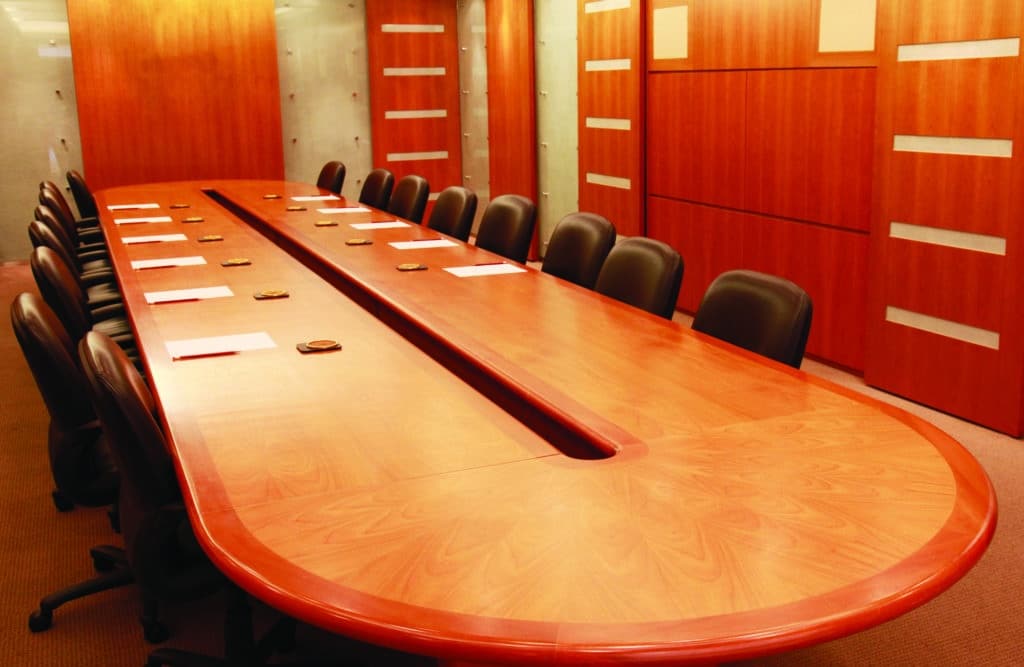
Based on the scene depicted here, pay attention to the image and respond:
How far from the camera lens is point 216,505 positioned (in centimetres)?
206

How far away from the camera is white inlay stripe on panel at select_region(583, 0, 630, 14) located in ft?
23.7

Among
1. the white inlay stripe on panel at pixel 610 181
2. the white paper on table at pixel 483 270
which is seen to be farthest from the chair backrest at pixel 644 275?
the white inlay stripe on panel at pixel 610 181

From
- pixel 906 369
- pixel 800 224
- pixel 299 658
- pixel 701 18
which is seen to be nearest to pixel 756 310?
pixel 299 658

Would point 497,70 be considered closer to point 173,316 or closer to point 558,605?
point 173,316

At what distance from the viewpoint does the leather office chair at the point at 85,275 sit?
4.82 metres

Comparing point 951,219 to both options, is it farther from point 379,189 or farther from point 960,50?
point 379,189

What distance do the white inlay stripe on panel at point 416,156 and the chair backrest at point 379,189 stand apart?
2.76 m

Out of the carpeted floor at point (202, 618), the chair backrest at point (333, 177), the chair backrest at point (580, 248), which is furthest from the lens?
the chair backrest at point (333, 177)

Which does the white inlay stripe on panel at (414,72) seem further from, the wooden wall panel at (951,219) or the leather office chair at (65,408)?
the leather office chair at (65,408)

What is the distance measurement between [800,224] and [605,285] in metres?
2.28

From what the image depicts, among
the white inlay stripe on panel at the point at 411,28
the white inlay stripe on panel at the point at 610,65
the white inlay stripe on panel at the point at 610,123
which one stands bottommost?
the white inlay stripe on panel at the point at 610,123

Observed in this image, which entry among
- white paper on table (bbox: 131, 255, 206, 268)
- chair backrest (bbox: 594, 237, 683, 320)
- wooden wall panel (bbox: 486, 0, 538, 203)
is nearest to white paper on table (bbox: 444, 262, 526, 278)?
chair backrest (bbox: 594, 237, 683, 320)

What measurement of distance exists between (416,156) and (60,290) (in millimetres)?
6997

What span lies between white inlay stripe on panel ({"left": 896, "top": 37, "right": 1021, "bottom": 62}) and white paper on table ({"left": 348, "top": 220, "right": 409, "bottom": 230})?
2625mm
